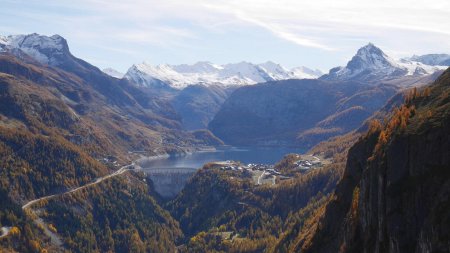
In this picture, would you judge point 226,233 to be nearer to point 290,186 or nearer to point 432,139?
point 290,186

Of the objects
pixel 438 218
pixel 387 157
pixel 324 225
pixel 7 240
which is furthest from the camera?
pixel 7 240

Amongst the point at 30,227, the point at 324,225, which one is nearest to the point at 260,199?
the point at 30,227

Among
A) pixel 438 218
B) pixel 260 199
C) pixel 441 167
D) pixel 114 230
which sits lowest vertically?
pixel 114 230

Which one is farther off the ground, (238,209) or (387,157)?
(387,157)

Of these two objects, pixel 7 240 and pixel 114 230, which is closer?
pixel 7 240

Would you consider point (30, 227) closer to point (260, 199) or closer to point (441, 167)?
point (260, 199)

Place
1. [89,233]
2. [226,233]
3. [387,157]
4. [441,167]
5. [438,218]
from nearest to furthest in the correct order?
[438,218]
[441,167]
[387,157]
[226,233]
[89,233]
